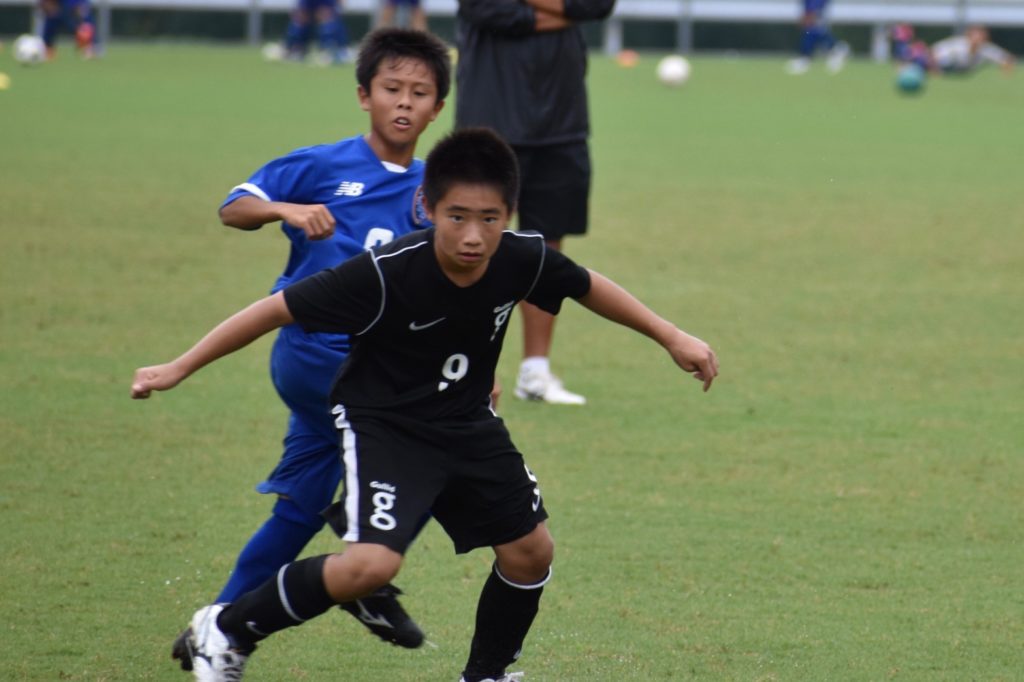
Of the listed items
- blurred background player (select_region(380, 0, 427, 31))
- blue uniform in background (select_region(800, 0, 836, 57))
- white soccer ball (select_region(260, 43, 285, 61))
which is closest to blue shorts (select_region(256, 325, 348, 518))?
blurred background player (select_region(380, 0, 427, 31))

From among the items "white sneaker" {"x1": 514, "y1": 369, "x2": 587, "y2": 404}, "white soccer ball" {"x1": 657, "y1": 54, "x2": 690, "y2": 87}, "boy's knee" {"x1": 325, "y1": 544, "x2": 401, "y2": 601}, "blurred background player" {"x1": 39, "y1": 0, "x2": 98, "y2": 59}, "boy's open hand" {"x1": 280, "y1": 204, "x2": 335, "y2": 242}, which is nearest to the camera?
"boy's knee" {"x1": 325, "y1": 544, "x2": 401, "y2": 601}

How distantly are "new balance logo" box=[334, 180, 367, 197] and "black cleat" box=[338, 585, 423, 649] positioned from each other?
1049 mm

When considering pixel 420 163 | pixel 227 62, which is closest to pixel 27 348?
pixel 420 163

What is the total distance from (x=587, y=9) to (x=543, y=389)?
1.74m

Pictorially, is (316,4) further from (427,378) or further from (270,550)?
(427,378)

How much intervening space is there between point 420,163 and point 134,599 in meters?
1.49

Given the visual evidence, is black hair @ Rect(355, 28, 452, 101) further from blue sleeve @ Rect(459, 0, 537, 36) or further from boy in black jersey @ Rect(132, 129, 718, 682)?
blue sleeve @ Rect(459, 0, 537, 36)

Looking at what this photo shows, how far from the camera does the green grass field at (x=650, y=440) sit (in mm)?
4465

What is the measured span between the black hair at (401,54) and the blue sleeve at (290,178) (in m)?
0.31

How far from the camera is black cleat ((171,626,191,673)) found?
3.99m

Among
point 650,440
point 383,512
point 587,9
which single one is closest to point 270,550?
point 383,512

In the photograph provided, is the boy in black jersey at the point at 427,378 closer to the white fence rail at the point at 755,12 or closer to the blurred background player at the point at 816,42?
the blurred background player at the point at 816,42

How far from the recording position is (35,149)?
48.9ft

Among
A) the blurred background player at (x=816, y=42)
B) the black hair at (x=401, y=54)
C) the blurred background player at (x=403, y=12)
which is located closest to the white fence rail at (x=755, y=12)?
the blurred background player at (x=816, y=42)
